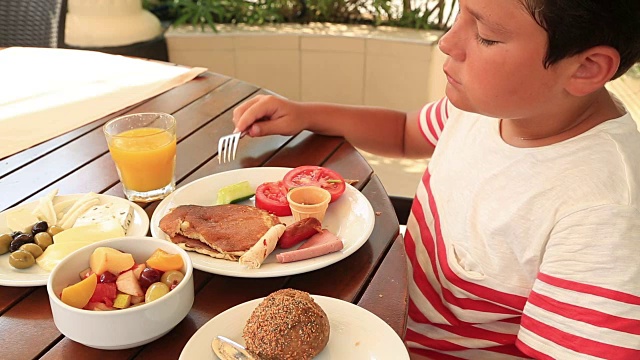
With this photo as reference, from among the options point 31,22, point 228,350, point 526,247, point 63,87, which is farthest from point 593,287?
point 31,22

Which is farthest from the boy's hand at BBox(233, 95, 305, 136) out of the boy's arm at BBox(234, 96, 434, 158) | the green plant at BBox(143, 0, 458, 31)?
the green plant at BBox(143, 0, 458, 31)

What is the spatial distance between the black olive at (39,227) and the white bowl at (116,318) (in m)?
0.21

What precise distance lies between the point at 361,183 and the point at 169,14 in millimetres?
2964

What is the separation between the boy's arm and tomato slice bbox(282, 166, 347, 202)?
0.25 m

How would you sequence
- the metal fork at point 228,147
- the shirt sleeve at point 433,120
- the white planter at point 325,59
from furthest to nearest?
the white planter at point 325,59
the shirt sleeve at point 433,120
the metal fork at point 228,147

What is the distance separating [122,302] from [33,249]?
0.26 m

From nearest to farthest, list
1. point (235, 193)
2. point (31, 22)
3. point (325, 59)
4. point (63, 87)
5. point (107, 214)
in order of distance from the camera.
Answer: point (107, 214)
point (235, 193)
point (63, 87)
point (31, 22)
point (325, 59)

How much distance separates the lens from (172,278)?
94cm

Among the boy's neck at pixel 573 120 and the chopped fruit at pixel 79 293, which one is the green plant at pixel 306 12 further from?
the chopped fruit at pixel 79 293

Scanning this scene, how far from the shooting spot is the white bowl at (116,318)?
856 millimetres

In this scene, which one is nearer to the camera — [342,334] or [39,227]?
[342,334]

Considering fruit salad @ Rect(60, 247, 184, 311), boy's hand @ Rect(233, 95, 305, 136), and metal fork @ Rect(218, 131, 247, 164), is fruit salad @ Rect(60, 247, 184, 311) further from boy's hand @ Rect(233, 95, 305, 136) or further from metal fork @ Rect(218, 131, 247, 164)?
boy's hand @ Rect(233, 95, 305, 136)

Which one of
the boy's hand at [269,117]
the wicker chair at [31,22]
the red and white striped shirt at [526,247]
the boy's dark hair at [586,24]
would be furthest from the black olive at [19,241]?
the wicker chair at [31,22]

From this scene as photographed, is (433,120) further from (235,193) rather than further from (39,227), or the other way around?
(39,227)
